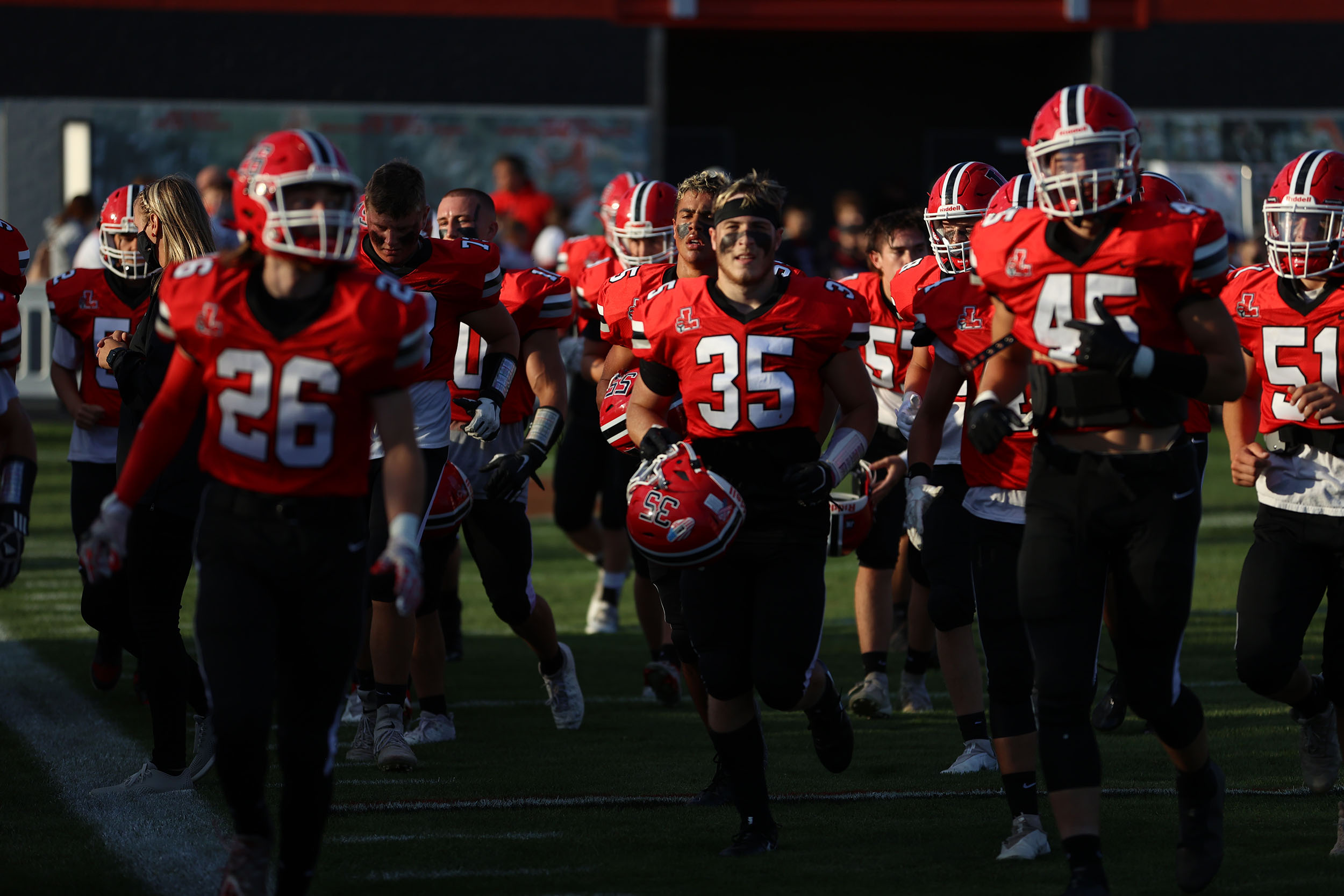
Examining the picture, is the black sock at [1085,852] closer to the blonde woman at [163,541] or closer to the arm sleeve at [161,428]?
the arm sleeve at [161,428]

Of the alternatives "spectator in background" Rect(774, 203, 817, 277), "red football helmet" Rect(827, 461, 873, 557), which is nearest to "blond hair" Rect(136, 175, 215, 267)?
"red football helmet" Rect(827, 461, 873, 557)

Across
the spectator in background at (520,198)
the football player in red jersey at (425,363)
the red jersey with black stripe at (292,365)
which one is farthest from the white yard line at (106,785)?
the spectator in background at (520,198)

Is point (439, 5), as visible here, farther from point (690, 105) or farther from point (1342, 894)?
point (1342, 894)

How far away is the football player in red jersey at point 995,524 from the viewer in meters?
4.75

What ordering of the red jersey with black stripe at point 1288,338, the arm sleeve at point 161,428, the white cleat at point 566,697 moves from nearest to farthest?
the arm sleeve at point 161,428
the red jersey with black stripe at point 1288,338
the white cleat at point 566,697

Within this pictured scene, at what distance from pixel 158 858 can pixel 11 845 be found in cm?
44

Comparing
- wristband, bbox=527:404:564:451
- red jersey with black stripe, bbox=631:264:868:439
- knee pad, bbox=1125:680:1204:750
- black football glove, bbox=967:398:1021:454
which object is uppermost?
red jersey with black stripe, bbox=631:264:868:439

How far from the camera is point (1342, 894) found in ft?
14.1

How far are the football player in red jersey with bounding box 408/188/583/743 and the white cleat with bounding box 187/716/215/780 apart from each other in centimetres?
81

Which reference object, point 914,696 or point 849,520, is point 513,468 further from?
point 914,696

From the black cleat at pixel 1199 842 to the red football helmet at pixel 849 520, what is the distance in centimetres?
134

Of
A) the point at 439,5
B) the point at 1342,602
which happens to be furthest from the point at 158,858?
the point at 439,5

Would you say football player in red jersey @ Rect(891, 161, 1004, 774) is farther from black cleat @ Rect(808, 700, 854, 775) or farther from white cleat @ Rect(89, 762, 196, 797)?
white cleat @ Rect(89, 762, 196, 797)

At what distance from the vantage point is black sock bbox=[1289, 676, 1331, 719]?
5.35 m
